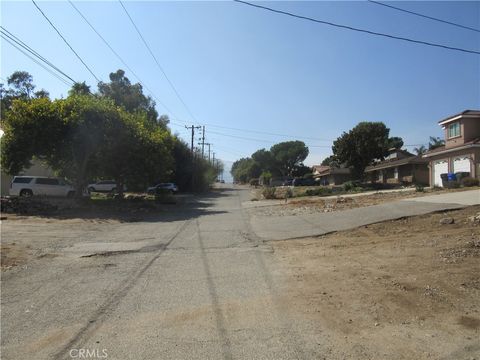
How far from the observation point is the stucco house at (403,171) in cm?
4828

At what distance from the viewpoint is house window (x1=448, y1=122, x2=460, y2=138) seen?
3404 cm

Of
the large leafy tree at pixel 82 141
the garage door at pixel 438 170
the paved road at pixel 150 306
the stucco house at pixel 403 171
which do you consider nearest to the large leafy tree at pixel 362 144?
the stucco house at pixel 403 171

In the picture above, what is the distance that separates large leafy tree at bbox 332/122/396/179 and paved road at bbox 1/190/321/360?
4063 cm

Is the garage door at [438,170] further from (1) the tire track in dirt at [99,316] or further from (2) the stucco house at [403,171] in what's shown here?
(1) the tire track in dirt at [99,316]

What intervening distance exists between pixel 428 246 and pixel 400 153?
54181 mm

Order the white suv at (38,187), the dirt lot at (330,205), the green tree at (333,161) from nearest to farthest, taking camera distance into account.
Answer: the dirt lot at (330,205) → the white suv at (38,187) → the green tree at (333,161)

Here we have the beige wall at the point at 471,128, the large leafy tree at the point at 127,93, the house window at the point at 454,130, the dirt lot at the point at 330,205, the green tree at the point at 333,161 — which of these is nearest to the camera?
the dirt lot at the point at 330,205

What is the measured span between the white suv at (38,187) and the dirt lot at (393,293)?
87.2 feet

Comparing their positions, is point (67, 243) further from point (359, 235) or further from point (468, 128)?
point (468, 128)

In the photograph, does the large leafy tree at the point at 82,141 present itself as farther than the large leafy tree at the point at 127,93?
No

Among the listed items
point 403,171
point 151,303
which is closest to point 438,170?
point 403,171

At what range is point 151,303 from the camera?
718cm

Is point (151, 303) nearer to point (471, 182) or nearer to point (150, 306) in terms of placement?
point (150, 306)

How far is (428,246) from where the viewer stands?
10984 millimetres
